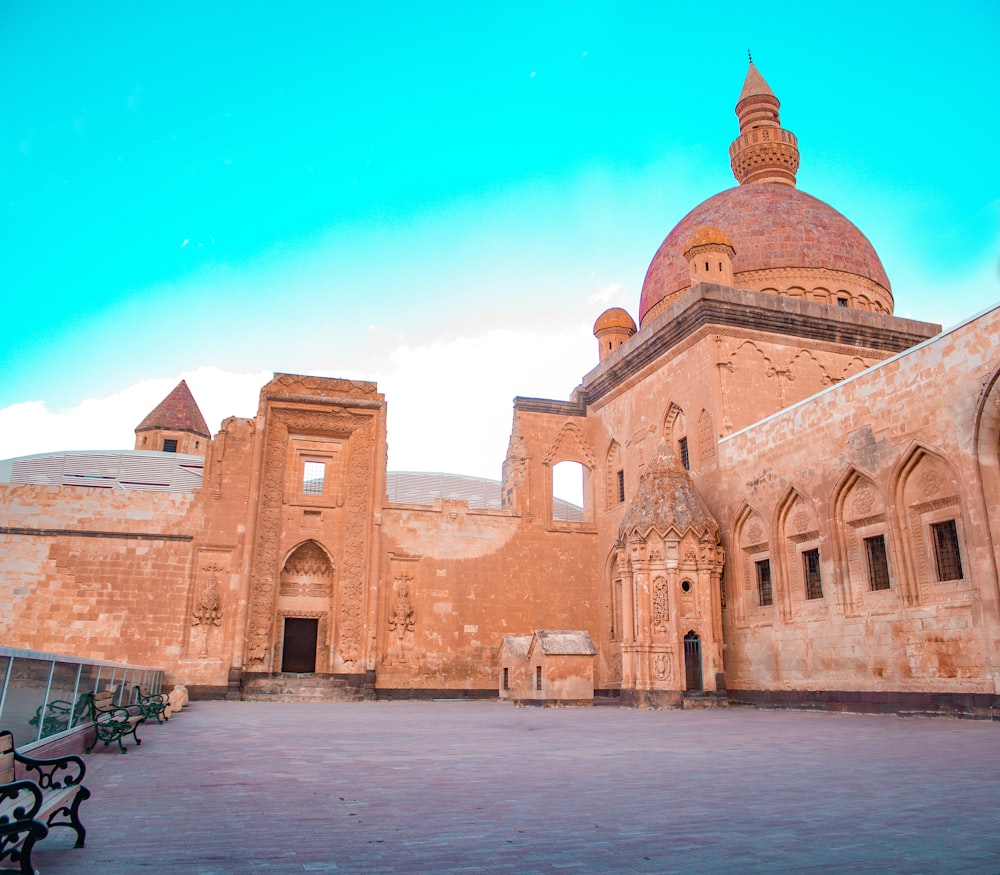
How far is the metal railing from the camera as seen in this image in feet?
17.8

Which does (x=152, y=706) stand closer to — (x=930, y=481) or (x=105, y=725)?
(x=105, y=725)

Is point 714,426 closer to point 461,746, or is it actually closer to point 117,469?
point 461,746

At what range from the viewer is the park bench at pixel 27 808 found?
10.5 feet

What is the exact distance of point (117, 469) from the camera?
33312 mm

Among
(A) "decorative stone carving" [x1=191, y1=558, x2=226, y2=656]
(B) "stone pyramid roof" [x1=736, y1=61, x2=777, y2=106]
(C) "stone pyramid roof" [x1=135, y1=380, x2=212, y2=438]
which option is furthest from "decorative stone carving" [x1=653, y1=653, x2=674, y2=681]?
(C) "stone pyramid roof" [x1=135, y1=380, x2=212, y2=438]

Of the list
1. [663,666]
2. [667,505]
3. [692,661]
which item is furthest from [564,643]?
[667,505]

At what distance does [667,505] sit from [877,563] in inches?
192

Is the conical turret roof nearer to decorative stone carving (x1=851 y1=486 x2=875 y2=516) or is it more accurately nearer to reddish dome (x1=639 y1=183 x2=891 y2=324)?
decorative stone carving (x1=851 y1=486 x2=875 y2=516)

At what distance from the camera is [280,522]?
79.9 feet

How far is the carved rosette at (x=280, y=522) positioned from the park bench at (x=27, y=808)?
61.9 feet

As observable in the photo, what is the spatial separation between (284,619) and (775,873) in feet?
72.4

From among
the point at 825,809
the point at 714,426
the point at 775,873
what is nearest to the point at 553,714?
the point at 714,426

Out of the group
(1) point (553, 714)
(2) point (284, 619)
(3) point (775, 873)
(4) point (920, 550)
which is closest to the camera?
(3) point (775, 873)

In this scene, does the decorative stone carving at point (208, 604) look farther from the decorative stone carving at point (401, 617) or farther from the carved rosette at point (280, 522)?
the decorative stone carving at point (401, 617)
